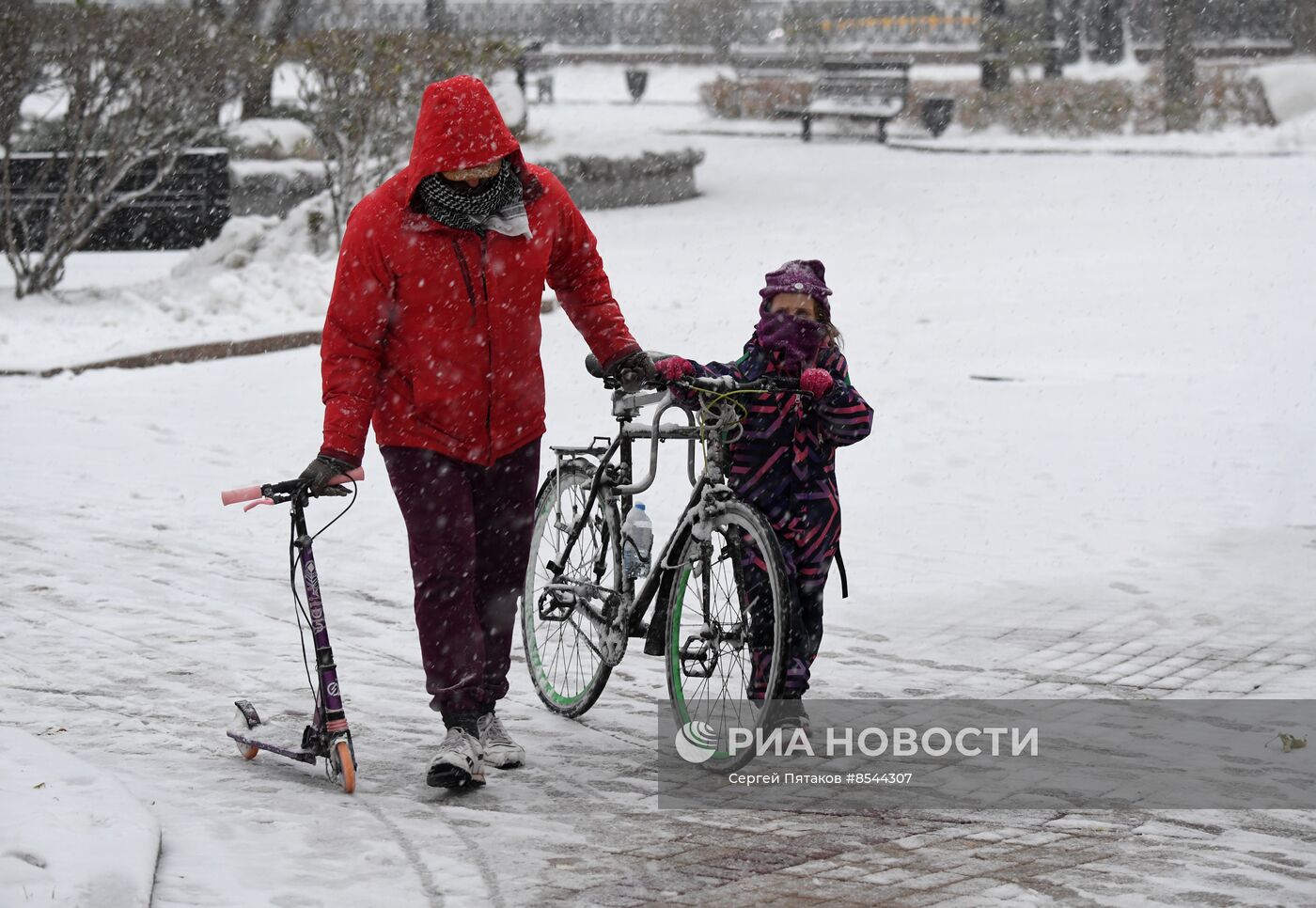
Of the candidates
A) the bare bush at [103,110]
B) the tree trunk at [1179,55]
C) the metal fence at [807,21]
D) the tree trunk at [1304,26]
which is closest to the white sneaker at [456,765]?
the bare bush at [103,110]

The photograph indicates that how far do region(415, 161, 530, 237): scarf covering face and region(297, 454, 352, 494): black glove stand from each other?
71 cm

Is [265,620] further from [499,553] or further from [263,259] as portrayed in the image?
[263,259]

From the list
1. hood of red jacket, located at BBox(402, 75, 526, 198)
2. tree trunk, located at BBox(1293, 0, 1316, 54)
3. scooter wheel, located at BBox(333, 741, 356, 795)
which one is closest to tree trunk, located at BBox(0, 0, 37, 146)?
hood of red jacket, located at BBox(402, 75, 526, 198)

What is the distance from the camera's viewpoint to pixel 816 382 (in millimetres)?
5004

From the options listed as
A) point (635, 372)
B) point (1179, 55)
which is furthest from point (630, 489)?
point (1179, 55)

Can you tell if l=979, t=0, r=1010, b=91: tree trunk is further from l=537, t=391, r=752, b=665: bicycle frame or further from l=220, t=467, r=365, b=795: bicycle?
l=220, t=467, r=365, b=795: bicycle

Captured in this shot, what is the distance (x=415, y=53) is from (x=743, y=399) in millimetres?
11997

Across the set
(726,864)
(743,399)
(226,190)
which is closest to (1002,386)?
(743,399)

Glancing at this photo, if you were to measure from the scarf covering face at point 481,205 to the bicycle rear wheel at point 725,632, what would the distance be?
0.98 meters

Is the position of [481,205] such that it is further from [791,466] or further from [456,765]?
[456,765]

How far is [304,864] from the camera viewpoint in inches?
169

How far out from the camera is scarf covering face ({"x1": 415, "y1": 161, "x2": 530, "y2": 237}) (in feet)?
16.0

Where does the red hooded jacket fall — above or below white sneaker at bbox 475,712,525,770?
above

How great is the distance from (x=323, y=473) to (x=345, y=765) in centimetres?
81
